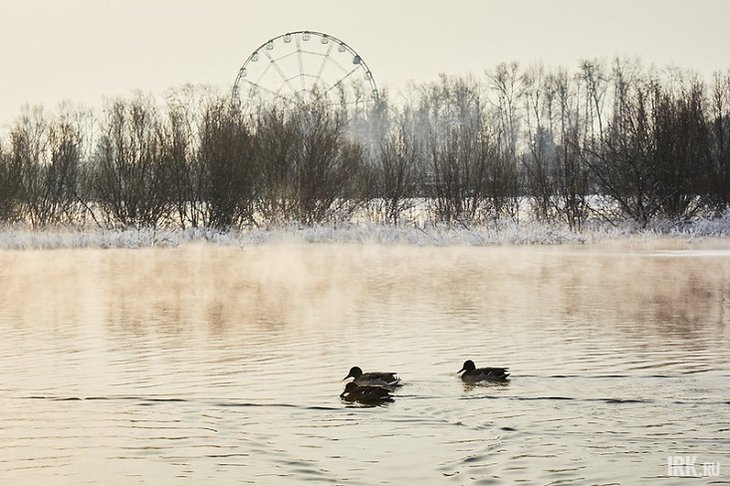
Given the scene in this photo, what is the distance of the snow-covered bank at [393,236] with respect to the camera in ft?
94.7

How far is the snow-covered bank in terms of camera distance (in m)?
28.9

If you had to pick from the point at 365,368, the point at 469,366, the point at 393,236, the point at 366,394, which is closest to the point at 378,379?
the point at 366,394

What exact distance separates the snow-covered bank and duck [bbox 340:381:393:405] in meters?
20.5

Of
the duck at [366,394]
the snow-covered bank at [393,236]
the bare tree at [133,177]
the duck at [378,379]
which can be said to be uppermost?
the bare tree at [133,177]

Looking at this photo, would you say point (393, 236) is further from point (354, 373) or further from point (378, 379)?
point (378, 379)

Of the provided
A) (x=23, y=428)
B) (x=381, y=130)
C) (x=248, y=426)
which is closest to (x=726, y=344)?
(x=248, y=426)

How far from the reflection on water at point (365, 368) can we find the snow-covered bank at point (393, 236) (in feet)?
32.8

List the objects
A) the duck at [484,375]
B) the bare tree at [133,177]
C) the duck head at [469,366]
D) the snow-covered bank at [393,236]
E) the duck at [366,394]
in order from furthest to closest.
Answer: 1. the bare tree at [133,177]
2. the snow-covered bank at [393,236]
3. the duck head at [469,366]
4. the duck at [484,375]
5. the duck at [366,394]

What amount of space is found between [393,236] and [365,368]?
1969 centimetres

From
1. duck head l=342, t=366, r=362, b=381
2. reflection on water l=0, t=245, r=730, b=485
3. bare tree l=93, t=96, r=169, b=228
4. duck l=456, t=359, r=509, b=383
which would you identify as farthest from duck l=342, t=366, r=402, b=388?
bare tree l=93, t=96, r=169, b=228

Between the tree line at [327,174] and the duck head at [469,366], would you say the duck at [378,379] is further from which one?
the tree line at [327,174]

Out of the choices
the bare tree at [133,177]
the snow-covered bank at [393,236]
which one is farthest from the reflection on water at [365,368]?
the bare tree at [133,177]

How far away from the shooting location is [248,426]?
724cm

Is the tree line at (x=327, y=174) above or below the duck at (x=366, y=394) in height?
above
